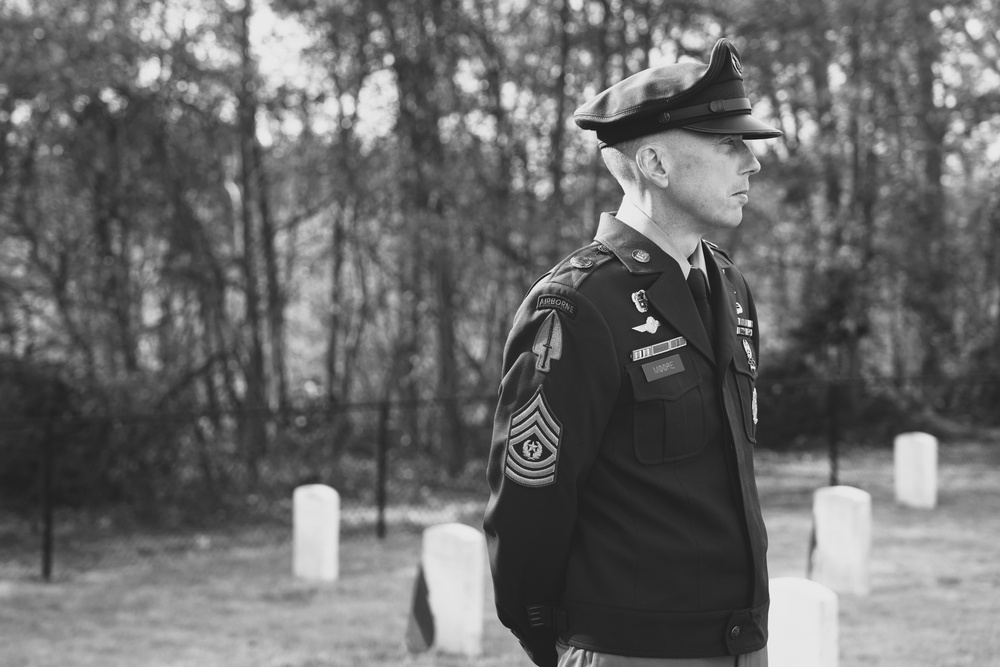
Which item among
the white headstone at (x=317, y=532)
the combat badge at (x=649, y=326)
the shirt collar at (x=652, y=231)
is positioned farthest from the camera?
the white headstone at (x=317, y=532)

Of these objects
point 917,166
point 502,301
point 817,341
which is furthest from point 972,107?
point 502,301

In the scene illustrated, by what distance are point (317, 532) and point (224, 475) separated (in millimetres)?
3276

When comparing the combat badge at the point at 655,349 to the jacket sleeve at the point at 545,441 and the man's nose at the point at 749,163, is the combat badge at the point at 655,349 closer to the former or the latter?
the jacket sleeve at the point at 545,441

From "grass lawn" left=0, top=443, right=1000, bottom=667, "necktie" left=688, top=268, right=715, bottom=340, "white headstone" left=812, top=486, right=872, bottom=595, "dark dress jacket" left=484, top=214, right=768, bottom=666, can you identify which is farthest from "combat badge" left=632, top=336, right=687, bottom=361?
"white headstone" left=812, top=486, right=872, bottom=595

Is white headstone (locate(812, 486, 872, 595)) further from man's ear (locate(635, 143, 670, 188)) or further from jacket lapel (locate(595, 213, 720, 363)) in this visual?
man's ear (locate(635, 143, 670, 188))

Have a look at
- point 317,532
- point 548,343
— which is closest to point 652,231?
point 548,343

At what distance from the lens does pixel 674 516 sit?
2189mm

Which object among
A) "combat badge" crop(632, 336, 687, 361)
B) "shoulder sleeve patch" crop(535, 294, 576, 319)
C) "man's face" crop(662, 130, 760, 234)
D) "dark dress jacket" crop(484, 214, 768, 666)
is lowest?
"dark dress jacket" crop(484, 214, 768, 666)

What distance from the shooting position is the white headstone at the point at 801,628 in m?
4.01

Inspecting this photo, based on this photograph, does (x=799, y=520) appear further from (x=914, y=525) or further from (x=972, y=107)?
(x=972, y=107)

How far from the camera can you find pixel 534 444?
2.18m

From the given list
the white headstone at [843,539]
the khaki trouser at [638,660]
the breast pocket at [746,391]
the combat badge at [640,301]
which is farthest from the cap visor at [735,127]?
the white headstone at [843,539]

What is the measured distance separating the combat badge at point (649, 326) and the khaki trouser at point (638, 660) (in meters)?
0.66

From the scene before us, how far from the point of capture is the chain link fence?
384 inches
